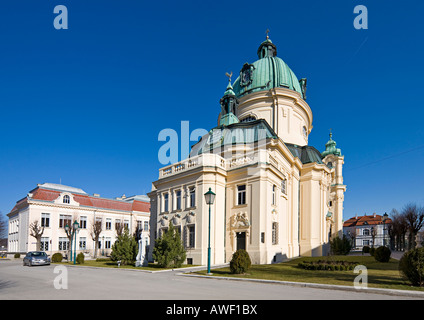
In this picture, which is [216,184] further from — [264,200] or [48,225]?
[48,225]

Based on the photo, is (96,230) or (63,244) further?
(63,244)

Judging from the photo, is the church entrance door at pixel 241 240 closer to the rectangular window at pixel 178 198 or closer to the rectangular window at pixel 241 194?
the rectangular window at pixel 241 194

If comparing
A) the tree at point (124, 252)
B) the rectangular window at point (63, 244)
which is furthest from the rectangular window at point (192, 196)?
the rectangular window at point (63, 244)

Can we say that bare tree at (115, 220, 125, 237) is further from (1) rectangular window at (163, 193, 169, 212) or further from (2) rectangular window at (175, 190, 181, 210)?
(2) rectangular window at (175, 190, 181, 210)

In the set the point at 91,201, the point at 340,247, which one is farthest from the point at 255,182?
the point at 91,201

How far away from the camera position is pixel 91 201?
192 feet

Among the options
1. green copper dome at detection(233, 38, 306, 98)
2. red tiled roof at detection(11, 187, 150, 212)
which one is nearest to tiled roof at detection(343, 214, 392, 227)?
red tiled roof at detection(11, 187, 150, 212)

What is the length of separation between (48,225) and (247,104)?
37.0m

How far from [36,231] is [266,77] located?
132ft

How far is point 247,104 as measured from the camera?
4262cm

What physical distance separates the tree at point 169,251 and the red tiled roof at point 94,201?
37045mm

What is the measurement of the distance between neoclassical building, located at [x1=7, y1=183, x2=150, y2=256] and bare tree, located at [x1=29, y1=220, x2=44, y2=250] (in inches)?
11.0

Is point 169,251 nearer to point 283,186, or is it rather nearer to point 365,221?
point 283,186
